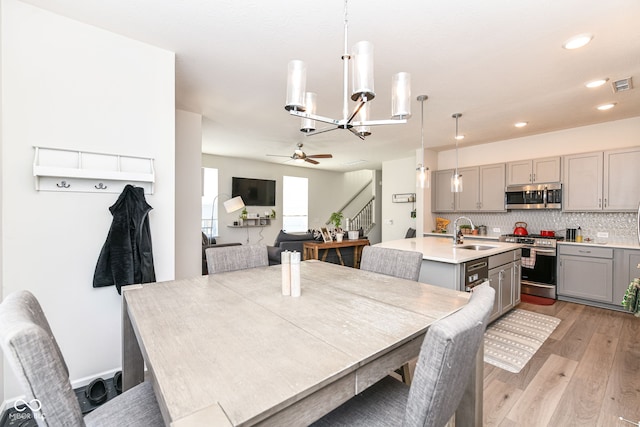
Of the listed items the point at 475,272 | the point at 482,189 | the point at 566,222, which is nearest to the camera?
the point at 475,272

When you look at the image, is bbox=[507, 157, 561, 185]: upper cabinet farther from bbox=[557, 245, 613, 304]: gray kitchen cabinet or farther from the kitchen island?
the kitchen island

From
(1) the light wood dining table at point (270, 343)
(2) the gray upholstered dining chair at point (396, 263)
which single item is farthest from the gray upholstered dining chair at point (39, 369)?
(2) the gray upholstered dining chair at point (396, 263)

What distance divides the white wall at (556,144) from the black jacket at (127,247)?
569cm

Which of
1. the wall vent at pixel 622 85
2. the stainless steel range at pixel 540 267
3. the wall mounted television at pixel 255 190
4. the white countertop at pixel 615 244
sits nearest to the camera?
the wall vent at pixel 622 85

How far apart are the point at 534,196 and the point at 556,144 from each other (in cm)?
95

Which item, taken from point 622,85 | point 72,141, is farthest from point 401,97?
point 622,85

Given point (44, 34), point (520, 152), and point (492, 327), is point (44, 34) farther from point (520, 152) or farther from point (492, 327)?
point (520, 152)

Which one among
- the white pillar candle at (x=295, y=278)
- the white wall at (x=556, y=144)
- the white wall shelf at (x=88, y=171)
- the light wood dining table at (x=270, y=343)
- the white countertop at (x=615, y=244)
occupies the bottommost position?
the light wood dining table at (x=270, y=343)

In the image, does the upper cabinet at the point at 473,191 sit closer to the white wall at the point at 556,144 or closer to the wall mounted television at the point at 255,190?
the white wall at the point at 556,144

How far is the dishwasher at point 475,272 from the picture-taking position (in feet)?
8.75

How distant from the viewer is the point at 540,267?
165 inches

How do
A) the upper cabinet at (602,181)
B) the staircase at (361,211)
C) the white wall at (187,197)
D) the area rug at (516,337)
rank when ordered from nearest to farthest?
the area rug at (516,337) → the white wall at (187,197) → the upper cabinet at (602,181) → the staircase at (361,211)

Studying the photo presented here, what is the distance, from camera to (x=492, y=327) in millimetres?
3172

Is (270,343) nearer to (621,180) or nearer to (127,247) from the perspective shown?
(127,247)
